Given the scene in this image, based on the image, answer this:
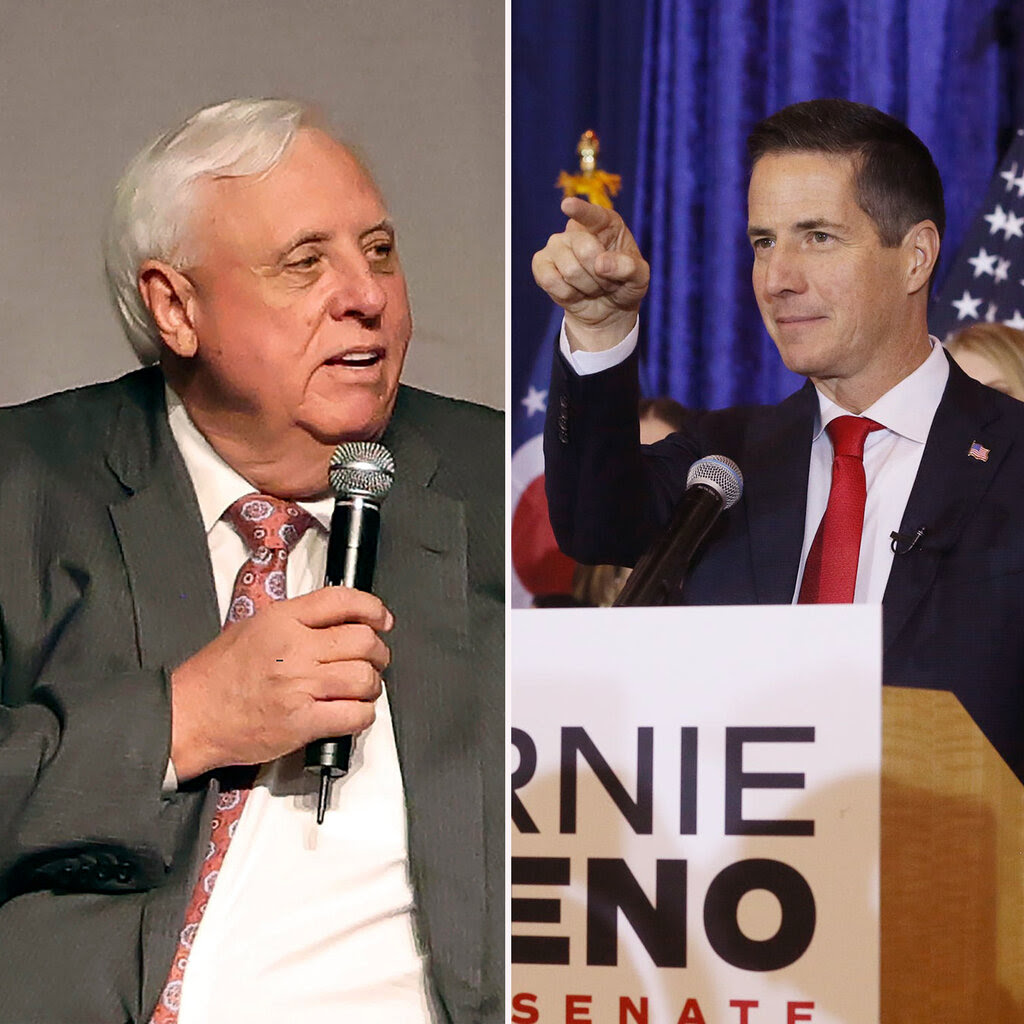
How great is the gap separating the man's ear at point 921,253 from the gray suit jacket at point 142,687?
2.45 ft

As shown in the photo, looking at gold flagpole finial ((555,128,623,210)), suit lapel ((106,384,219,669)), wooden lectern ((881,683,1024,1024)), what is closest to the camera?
wooden lectern ((881,683,1024,1024))

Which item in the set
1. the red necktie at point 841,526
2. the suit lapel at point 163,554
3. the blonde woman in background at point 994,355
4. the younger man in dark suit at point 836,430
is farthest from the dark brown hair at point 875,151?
the suit lapel at point 163,554

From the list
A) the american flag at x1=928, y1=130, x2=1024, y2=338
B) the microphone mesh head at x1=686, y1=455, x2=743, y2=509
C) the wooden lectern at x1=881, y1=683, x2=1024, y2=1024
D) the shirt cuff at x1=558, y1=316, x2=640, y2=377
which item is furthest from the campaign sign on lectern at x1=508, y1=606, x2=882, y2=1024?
the american flag at x1=928, y1=130, x2=1024, y2=338

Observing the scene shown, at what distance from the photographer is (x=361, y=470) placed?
8.90 feet

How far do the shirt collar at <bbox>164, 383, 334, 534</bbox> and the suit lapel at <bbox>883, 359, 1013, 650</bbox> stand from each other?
955mm

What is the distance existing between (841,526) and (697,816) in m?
0.53

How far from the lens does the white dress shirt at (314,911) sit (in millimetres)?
2611

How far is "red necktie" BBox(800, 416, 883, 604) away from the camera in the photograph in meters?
2.63

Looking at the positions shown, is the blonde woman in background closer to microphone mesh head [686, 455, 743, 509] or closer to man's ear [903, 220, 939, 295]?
man's ear [903, 220, 939, 295]

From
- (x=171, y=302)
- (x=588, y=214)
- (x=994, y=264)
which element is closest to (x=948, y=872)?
(x=994, y=264)

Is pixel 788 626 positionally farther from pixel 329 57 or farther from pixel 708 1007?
pixel 329 57

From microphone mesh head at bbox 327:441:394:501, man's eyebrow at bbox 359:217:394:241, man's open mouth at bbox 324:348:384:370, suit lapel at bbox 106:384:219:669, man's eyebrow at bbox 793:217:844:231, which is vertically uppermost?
man's eyebrow at bbox 359:217:394:241

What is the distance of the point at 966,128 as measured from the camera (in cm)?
267

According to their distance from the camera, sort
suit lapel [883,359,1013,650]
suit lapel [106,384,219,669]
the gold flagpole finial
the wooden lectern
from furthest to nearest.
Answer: the gold flagpole finial → suit lapel [106,384,219,669] → suit lapel [883,359,1013,650] → the wooden lectern
